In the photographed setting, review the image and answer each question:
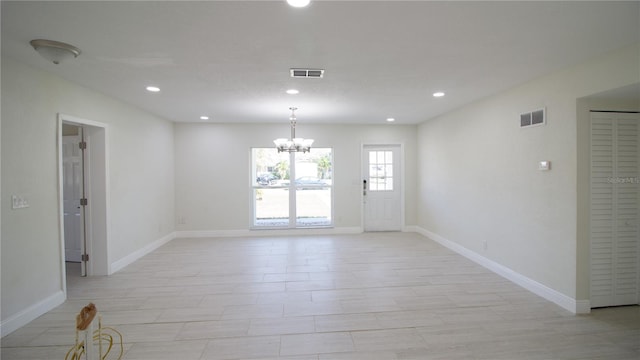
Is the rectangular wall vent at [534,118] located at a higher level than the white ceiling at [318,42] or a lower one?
lower

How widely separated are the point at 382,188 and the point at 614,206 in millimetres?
4239

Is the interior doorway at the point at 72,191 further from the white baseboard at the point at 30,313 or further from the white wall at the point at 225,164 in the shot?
the white wall at the point at 225,164

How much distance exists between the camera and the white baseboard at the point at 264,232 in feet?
21.5

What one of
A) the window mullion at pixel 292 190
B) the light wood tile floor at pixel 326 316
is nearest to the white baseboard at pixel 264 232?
the window mullion at pixel 292 190

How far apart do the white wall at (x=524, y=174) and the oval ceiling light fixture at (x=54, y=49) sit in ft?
15.0

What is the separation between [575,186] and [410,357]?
2340 millimetres

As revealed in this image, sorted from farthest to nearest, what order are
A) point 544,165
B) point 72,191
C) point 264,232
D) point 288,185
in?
point 288,185 < point 264,232 < point 72,191 < point 544,165

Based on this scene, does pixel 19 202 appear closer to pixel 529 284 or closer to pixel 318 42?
pixel 318 42

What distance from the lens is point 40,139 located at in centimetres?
309

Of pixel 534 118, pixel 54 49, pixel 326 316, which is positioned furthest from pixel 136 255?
pixel 534 118

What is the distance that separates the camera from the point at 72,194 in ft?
15.5

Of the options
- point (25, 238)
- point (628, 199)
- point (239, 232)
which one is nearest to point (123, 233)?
point (25, 238)

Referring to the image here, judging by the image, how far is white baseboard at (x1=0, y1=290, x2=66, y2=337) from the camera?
8.77 ft

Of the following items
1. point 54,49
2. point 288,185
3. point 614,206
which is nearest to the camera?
point 54,49
